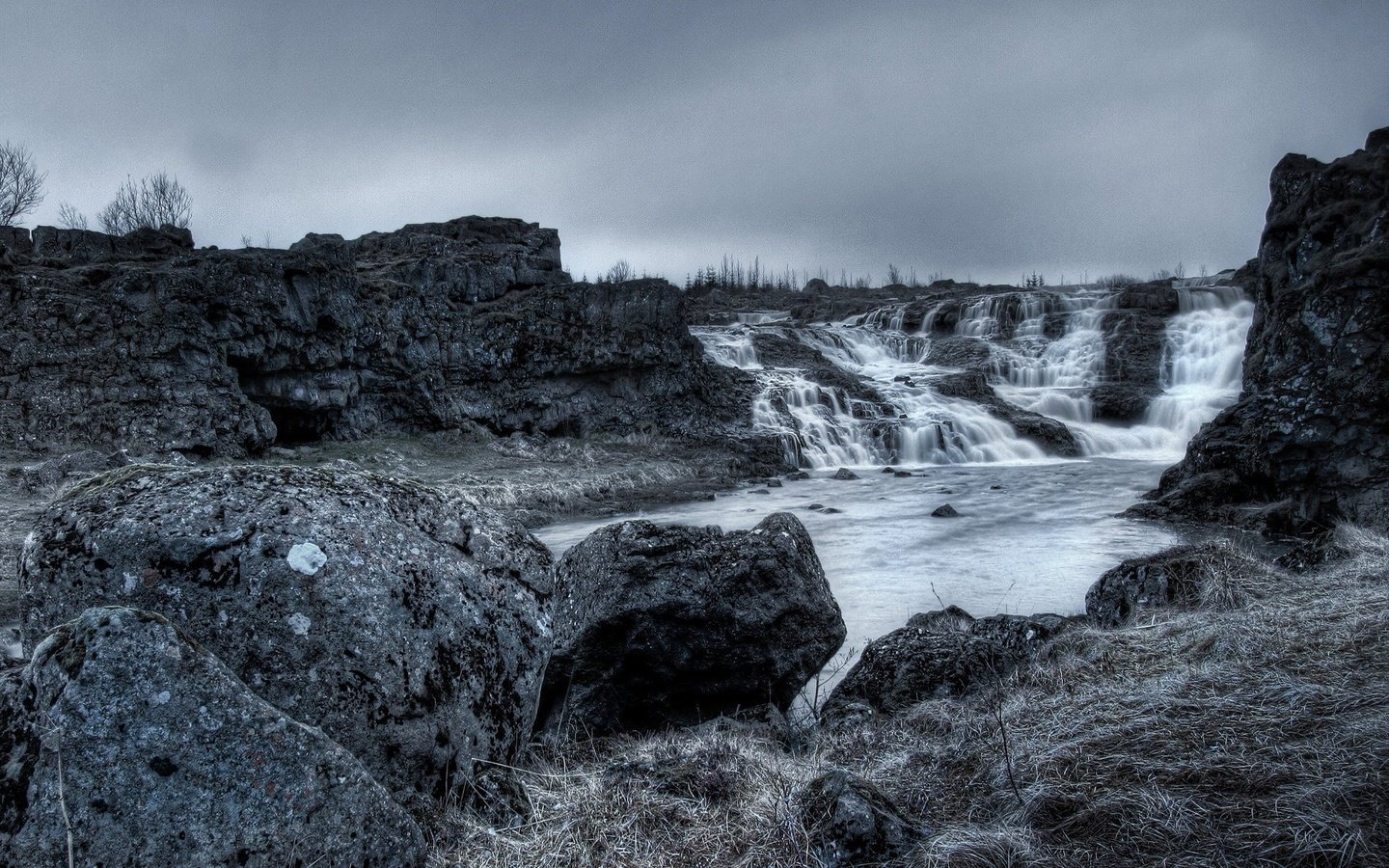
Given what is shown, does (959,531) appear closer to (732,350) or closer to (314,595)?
(314,595)

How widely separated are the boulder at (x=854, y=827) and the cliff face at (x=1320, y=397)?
35.6 ft

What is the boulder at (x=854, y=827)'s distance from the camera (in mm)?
2877

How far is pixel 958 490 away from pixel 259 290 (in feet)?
72.4

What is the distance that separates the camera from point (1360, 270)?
37.6ft

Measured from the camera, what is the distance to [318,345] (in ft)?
80.9

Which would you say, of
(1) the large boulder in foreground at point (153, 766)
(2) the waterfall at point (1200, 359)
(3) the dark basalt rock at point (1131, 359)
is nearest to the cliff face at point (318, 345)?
(3) the dark basalt rock at point (1131, 359)

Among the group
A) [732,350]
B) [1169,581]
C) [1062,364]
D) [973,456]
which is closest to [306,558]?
[1169,581]

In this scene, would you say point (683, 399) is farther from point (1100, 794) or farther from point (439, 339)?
point (1100, 794)

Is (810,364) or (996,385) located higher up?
(810,364)

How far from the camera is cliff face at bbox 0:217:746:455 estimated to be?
19828 millimetres

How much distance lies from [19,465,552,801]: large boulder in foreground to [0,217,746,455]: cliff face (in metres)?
20.6

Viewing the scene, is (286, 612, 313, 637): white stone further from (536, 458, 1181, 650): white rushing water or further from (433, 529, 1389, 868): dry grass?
(536, 458, 1181, 650): white rushing water

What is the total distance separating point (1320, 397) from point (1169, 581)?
728cm

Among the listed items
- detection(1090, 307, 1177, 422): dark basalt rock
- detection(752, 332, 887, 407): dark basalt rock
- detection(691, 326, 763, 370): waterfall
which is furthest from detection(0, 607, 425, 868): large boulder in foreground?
detection(1090, 307, 1177, 422): dark basalt rock
